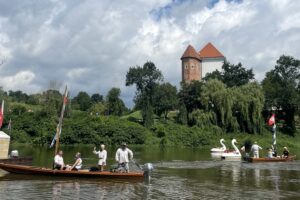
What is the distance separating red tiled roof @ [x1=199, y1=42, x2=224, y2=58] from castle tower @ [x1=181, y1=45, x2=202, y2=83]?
31.5 feet

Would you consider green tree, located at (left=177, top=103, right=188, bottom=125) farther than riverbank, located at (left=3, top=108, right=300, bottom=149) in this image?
Yes

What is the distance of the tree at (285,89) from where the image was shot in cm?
8101

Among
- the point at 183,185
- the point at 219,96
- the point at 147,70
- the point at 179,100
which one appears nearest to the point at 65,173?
the point at 183,185

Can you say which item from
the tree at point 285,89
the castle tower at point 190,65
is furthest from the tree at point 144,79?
the castle tower at point 190,65

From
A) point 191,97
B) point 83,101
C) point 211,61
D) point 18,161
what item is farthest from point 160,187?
point 211,61

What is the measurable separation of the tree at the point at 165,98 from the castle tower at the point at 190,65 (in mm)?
38876

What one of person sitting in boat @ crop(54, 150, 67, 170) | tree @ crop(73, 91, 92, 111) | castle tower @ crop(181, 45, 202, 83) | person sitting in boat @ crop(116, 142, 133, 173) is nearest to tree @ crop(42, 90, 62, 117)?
person sitting in boat @ crop(54, 150, 67, 170)

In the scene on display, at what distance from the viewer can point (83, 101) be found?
13675cm

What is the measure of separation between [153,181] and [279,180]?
707 centimetres

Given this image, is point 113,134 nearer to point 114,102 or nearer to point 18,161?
point 114,102

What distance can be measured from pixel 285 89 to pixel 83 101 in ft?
242

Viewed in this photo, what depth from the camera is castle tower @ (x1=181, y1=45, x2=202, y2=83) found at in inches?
5039

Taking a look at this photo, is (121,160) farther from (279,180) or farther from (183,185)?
(279,180)

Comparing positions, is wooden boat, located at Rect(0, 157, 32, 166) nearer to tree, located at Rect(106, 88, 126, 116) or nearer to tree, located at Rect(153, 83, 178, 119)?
tree, located at Rect(153, 83, 178, 119)
